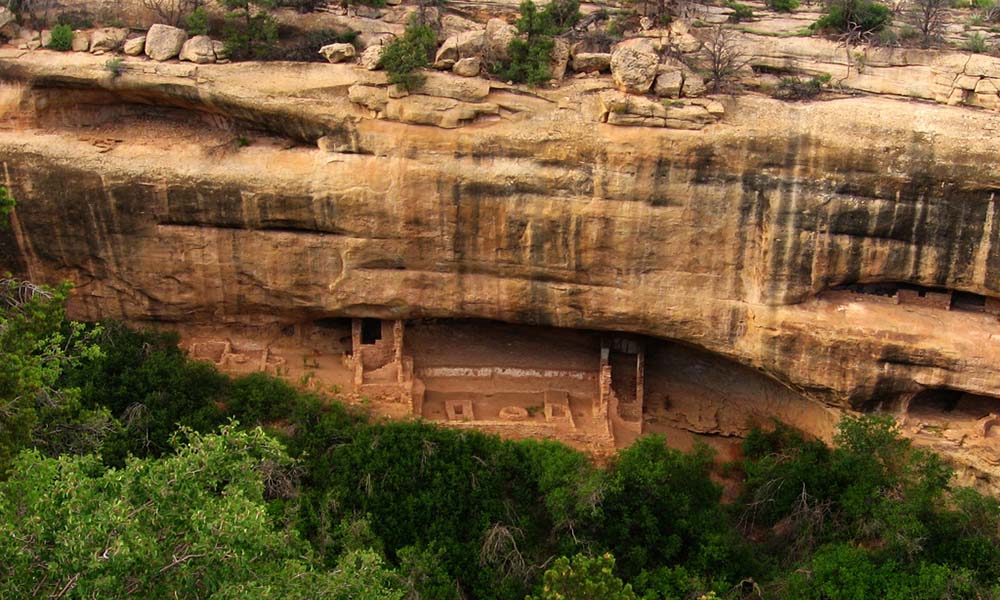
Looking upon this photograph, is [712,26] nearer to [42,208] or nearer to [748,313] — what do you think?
[748,313]

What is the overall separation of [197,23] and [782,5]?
9.46 m

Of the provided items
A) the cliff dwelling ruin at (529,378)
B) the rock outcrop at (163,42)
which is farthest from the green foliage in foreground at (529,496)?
the rock outcrop at (163,42)

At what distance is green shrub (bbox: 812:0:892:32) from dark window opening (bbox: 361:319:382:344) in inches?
319

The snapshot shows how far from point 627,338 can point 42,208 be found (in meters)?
8.83

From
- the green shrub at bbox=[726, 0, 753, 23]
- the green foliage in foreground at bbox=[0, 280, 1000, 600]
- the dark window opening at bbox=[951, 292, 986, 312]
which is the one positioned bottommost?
the green foliage in foreground at bbox=[0, 280, 1000, 600]

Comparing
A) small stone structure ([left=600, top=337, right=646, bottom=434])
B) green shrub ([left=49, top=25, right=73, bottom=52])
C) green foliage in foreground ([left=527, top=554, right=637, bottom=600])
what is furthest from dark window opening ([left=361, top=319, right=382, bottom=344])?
green foliage in foreground ([left=527, top=554, right=637, bottom=600])

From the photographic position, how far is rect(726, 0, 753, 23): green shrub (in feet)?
62.1

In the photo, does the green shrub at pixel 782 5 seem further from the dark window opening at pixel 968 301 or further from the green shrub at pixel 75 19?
the green shrub at pixel 75 19

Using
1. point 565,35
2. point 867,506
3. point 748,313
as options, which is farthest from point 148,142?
point 867,506

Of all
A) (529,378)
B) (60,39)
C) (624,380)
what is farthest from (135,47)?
(624,380)

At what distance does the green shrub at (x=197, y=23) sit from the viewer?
674 inches

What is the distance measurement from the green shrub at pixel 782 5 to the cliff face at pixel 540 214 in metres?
4.47

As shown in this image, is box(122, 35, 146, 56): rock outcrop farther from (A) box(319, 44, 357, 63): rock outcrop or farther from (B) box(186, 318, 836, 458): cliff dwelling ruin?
(B) box(186, 318, 836, 458): cliff dwelling ruin

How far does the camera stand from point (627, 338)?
18562mm
